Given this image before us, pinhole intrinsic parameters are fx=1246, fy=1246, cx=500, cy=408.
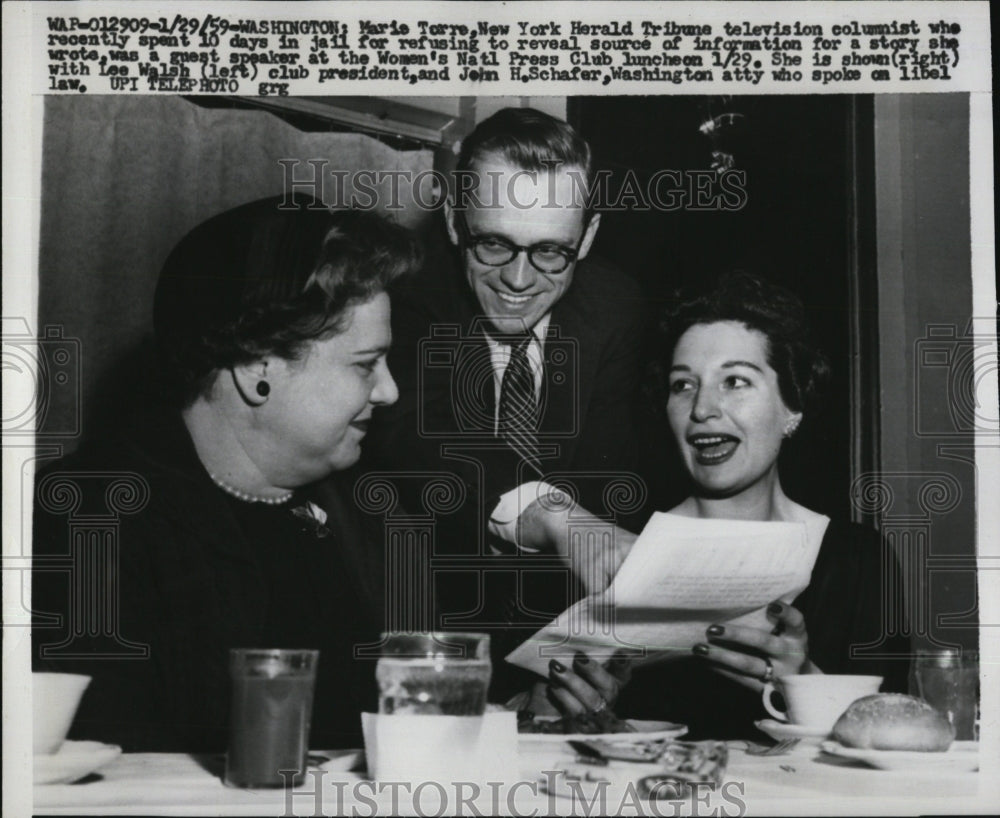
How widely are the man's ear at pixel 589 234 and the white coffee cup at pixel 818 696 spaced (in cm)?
59

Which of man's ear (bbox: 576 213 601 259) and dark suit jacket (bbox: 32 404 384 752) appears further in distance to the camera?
man's ear (bbox: 576 213 601 259)

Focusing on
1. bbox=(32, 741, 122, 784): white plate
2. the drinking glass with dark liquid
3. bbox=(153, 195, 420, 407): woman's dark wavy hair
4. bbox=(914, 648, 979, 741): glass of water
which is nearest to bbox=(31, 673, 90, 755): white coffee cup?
bbox=(32, 741, 122, 784): white plate

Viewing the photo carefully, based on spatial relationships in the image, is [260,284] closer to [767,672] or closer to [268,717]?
[268,717]

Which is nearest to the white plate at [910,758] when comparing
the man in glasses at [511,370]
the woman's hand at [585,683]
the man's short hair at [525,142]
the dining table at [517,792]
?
the dining table at [517,792]

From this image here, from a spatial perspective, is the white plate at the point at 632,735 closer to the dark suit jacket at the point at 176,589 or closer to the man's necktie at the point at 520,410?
the dark suit jacket at the point at 176,589

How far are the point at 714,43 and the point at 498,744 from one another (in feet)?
3.04

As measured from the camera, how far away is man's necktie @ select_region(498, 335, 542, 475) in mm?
1572

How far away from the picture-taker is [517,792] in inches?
50.9

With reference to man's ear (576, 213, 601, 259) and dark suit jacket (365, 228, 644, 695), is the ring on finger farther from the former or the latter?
man's ear (576, 213, 601, 259)

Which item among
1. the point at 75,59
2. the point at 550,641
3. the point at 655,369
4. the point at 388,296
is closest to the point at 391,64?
the point at 388,296

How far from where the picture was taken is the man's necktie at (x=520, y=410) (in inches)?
61.9

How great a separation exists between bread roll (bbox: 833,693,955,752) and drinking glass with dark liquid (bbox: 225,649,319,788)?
0.60 meters

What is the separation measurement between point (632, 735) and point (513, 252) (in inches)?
A: 24.5

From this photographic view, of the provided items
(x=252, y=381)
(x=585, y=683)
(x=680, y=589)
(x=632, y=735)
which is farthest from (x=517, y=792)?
(x=252, y=381)
